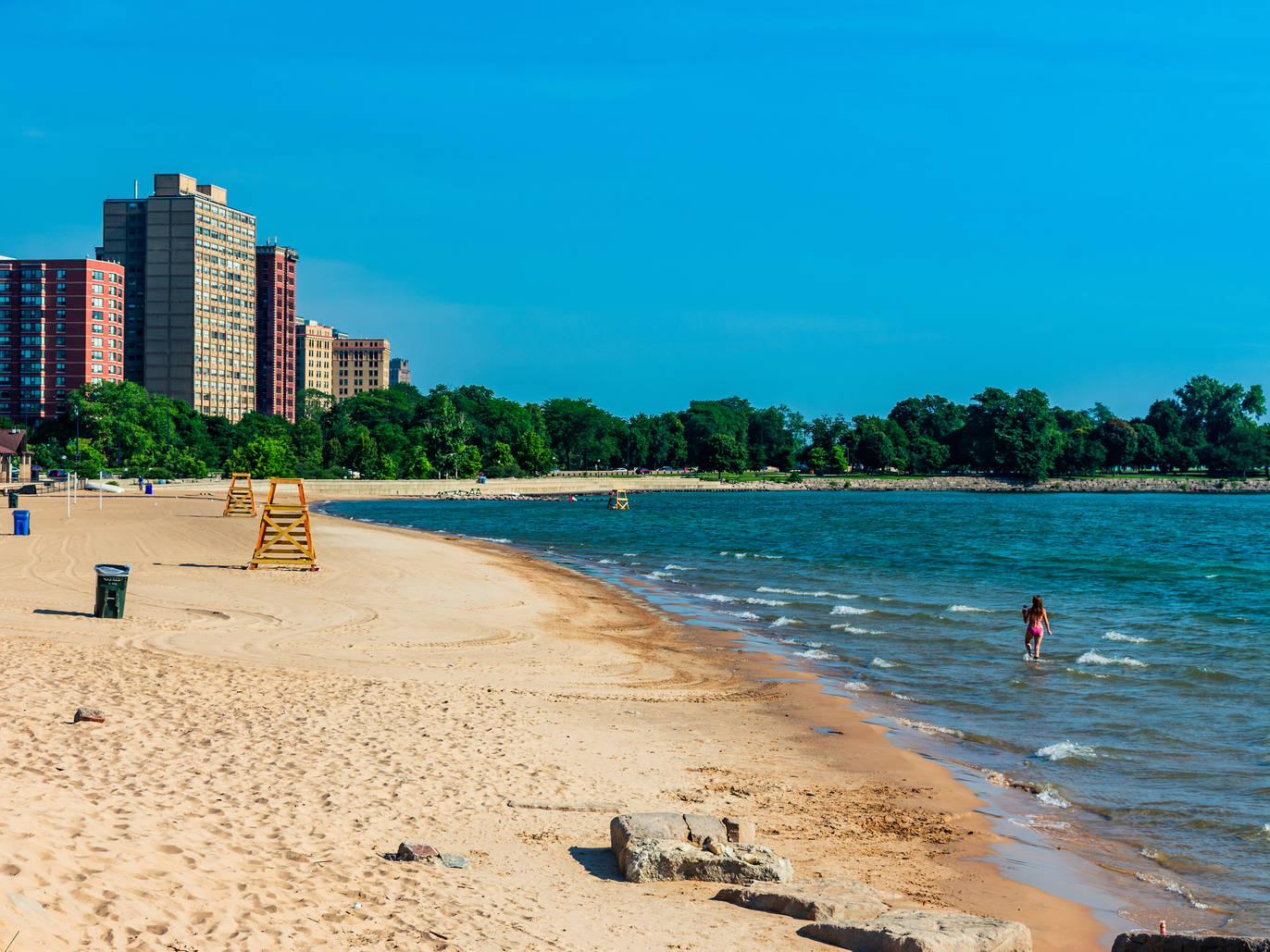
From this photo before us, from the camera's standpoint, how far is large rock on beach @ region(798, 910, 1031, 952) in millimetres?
6391

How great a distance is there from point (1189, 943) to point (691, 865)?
11.3 ft

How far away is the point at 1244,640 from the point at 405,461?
124175 millimetres

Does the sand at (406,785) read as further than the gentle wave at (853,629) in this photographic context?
No

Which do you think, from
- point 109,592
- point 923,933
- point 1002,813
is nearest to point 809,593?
point 109,592

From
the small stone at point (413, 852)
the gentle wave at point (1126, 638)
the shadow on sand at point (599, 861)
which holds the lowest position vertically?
the gentle wave at point (1126, 638)

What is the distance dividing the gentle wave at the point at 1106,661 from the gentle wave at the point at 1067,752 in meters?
7.49

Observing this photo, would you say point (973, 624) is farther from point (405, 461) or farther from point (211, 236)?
point (211, 236)

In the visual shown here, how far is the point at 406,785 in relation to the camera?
980 cm

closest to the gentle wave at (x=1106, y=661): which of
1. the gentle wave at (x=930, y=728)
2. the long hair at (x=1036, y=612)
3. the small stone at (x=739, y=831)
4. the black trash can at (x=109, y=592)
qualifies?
the long hair at (x=1036, y=612)

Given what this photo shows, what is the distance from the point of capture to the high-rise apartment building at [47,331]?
171125mm

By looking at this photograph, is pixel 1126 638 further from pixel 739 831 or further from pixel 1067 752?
pixel 739 831

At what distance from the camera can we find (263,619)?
20219 millimetres

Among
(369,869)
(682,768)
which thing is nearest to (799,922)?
(369,869)

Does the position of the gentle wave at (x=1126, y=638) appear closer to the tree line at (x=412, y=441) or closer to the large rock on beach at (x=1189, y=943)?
the large rock on beach at (x=1189, y=943)
